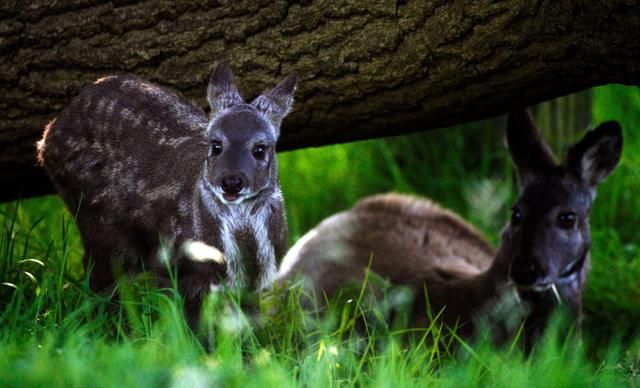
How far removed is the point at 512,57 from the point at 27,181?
2572 millimetres

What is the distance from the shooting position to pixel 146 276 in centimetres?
469

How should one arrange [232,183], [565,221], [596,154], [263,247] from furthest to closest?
[596,154], [565,221], [263,247], [232,183]

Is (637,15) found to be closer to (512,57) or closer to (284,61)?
(512,57)

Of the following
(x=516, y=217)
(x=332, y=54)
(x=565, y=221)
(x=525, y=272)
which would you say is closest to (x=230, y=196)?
(x=332, y=54)

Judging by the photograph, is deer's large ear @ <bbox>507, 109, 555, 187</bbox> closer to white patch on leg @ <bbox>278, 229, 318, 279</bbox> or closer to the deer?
white patch on leg @ <bbox>278, 229, 318, 279</bbox>

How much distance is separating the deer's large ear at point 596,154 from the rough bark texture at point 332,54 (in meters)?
0.89

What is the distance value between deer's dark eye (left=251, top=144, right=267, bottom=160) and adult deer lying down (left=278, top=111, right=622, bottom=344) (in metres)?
1.74

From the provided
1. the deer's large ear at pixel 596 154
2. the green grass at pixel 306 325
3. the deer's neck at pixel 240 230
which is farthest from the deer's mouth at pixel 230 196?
the deer's large ear at pixel 596 154

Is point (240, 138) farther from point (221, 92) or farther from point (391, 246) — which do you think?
point (391, 246)

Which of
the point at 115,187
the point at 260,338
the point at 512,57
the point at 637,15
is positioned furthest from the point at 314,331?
the point at 637,15

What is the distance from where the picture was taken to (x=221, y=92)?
4.86 metres

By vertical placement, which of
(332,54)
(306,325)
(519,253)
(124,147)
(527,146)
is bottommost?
(306,325)

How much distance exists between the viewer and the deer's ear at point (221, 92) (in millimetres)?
4855

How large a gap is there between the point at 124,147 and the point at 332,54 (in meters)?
1.08
